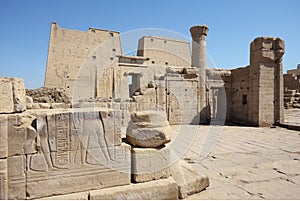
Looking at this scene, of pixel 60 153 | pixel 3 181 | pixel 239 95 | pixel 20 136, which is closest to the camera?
pixel 3 181

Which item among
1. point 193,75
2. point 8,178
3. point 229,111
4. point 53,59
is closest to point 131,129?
point 8,178

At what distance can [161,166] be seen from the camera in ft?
9.32

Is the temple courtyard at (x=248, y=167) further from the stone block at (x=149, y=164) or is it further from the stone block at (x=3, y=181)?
the stone block at (x=3, y=181)

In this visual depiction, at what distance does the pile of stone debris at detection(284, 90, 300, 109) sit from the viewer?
12955 millimetres

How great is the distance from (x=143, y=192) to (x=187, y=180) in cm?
72

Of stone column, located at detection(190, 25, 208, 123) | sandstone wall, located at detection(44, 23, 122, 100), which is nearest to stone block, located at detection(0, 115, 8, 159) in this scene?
stone column, located at detection(190, 25, 208, 123)

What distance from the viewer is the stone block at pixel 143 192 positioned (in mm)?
2412

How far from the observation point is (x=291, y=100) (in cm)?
1311

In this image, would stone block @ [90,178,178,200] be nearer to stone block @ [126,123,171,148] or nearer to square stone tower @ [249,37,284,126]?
stone block @ [126,123,171,148]

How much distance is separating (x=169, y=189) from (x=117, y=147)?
0.94 meters

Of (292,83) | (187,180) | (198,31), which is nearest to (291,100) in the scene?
(292,83)

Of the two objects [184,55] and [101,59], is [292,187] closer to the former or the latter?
[101,59]

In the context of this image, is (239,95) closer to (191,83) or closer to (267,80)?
(267,80)

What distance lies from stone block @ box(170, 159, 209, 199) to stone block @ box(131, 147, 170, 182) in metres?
0.16
